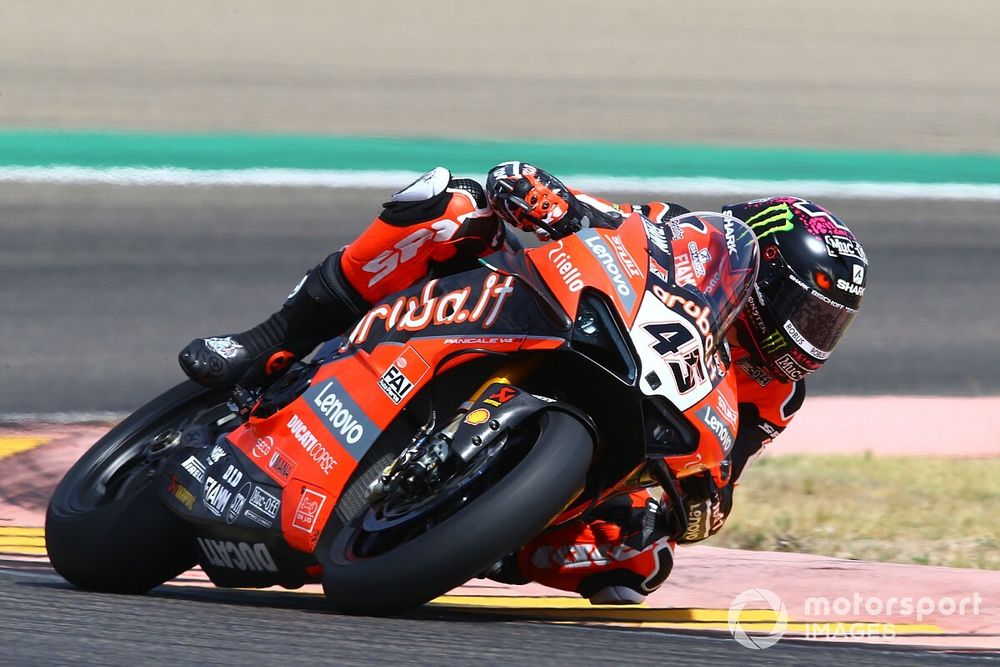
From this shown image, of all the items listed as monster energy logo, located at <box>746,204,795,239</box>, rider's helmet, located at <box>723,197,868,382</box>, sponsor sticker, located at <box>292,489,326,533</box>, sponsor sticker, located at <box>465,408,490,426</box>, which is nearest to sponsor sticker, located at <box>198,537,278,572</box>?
sponsor sticker, located at <box>292,489,326,533</box>

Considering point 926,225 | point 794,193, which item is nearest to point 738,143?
point 794,193

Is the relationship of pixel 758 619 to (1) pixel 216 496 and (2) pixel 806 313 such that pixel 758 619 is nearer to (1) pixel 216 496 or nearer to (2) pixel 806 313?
(2) pixel 806 313

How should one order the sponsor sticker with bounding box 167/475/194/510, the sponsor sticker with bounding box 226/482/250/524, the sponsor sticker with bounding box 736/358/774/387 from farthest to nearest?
the sponsor sticker with bounding box 736/358/774/387 → the sponsor sticker with bounding box 167/475/194/510 → the sponsor sticker with bounding box 226/482/250/524

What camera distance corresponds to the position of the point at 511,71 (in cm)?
1350

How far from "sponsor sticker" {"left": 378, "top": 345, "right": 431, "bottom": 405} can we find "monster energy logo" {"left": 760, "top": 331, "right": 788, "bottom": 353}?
1.07m

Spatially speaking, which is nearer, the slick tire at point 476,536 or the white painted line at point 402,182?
the slick tire at point 476,536

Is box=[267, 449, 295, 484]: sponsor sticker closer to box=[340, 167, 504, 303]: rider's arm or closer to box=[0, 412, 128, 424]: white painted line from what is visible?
box=[340, 167, 504, 303]: rider's arm

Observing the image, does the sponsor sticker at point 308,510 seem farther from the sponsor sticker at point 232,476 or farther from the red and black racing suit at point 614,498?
the red and black racing suit at point 614,498

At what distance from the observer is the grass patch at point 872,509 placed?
5.52 meters

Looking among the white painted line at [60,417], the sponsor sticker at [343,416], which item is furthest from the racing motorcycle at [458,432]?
the white painted line at [60,417]

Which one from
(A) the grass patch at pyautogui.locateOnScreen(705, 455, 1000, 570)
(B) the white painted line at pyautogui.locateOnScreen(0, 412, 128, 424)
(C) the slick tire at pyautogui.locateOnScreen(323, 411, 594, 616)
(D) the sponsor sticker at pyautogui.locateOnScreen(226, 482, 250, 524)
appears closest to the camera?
(C) the slick tire at pyautogui.locateOnScreen(323, 411, 594, 616)

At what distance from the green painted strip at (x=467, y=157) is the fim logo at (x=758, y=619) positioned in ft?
20.1

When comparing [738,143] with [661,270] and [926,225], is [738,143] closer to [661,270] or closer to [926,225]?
[926,225]

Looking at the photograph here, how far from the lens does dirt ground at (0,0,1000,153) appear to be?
11703mm
